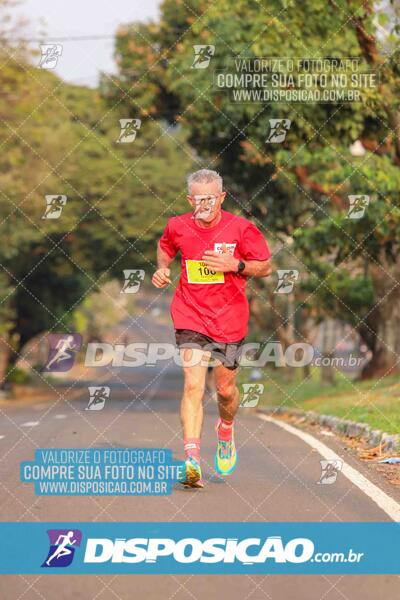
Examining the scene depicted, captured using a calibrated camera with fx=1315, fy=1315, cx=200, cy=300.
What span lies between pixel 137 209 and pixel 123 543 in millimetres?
32715

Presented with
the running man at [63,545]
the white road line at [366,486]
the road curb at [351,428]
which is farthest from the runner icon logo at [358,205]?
the running man at [63,545]

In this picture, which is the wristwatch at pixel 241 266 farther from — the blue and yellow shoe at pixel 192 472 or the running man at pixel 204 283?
the blue and yellow shoe at pixel 192 472

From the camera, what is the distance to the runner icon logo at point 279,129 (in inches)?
822

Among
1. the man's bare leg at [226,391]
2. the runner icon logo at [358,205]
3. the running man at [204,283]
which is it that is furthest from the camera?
the runner icon logo at [358,205]

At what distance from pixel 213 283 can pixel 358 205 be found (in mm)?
11641

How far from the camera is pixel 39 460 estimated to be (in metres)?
10.6

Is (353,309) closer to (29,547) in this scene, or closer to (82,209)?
(82,209)

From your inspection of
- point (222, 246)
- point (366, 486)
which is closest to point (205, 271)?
point (222, 246)

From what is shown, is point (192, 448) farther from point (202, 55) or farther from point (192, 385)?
point (202, 55)

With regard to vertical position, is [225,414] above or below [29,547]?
below

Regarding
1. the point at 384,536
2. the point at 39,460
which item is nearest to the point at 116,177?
the point at 39,460

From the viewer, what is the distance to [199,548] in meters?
6.50

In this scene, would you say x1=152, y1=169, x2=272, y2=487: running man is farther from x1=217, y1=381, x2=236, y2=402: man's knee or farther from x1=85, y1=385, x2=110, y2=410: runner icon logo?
x1=85, y1=385, x2=110, y2=410: runner icon logo
